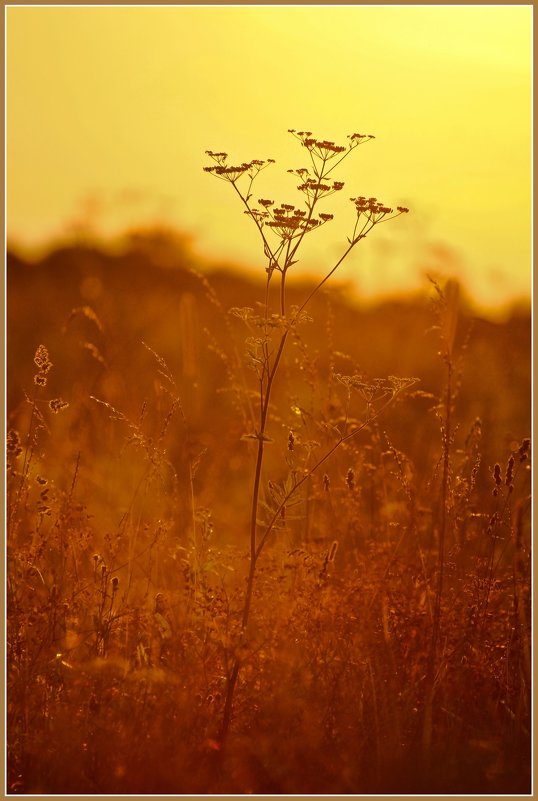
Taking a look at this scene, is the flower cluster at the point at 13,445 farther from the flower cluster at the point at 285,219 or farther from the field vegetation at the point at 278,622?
the flower cluster at the point at 285,219

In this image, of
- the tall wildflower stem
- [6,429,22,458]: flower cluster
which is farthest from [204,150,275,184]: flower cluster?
[6,429,22,458]: flower cluster

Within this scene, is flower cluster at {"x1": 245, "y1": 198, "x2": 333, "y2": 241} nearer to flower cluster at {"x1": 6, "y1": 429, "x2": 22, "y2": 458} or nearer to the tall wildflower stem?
the tall wildflower stem

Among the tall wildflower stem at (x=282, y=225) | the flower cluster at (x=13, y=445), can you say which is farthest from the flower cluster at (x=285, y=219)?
the flower cluster at (x=13, y=445)

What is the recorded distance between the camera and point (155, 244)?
5.32 meters

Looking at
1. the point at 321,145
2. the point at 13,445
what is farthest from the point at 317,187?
the point at 13,445

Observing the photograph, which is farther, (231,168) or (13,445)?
(13,445)

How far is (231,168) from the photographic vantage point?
8.59 feet

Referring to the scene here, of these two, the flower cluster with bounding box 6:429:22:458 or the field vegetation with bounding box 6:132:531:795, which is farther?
the flower cluster with bounding box 6:429:22:458

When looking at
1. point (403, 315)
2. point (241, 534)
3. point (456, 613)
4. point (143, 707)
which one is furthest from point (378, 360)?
point (143, 707)

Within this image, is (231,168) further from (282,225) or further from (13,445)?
(13,445)

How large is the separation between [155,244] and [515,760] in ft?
11.7

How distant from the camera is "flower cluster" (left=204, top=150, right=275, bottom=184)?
2615 millimetres

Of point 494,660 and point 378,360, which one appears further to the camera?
point 378,360

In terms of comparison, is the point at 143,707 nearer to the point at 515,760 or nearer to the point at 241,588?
the point at 241,588
